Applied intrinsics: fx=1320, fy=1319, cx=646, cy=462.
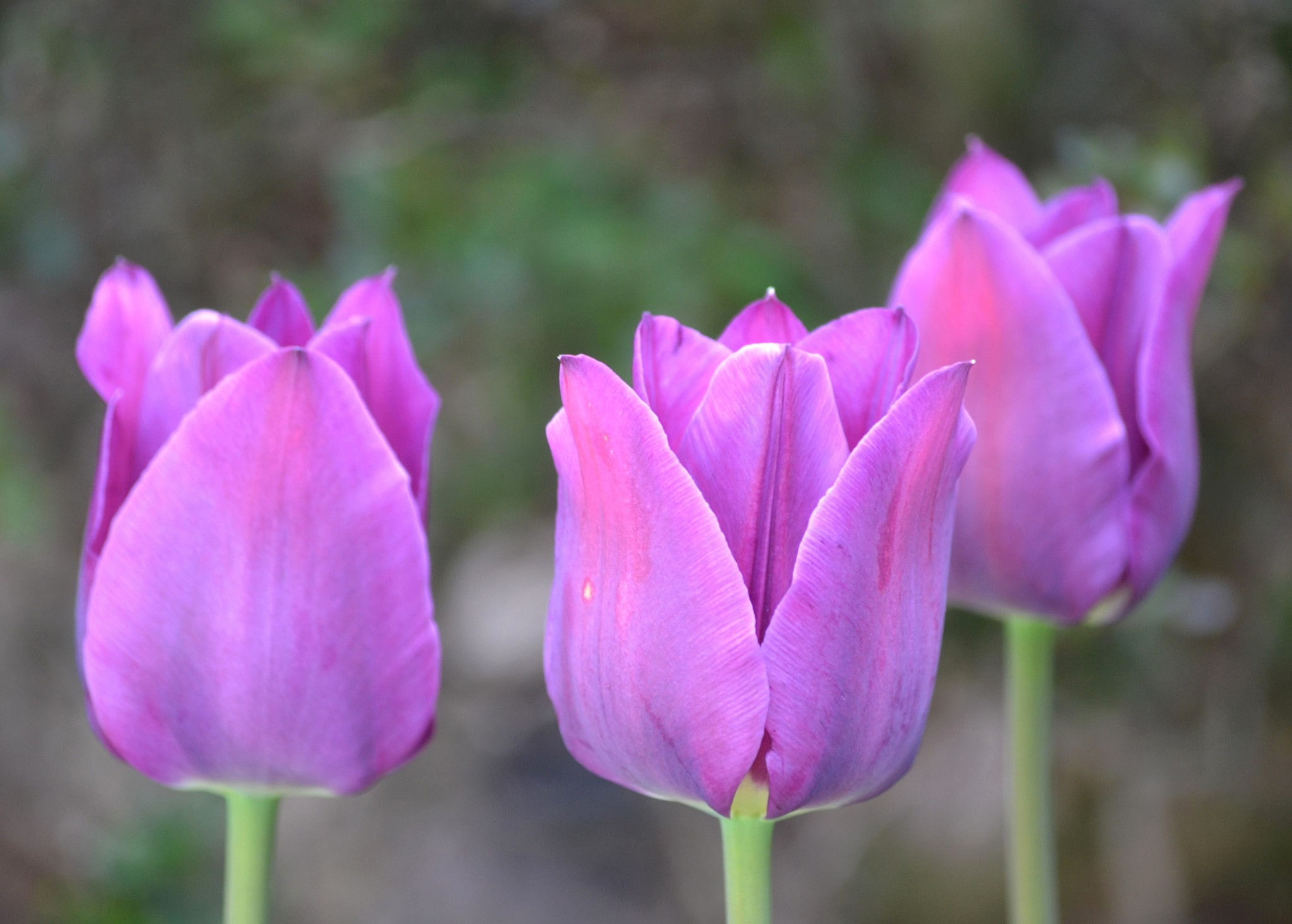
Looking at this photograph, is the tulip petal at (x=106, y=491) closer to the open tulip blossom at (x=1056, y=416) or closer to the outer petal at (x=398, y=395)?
the outer petal at (x=398, y=395)

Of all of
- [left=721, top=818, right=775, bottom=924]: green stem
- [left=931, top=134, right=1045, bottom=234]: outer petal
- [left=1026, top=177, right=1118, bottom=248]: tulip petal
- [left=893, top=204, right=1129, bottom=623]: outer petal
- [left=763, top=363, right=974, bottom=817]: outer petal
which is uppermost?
[left=931, top=134, right=1045, bottom=234]: outer petal

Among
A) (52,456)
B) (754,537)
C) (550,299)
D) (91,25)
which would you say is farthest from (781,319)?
(52,456)

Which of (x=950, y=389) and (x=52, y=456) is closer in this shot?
(x=950, y=389)

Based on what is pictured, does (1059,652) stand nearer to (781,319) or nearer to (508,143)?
(508,143)

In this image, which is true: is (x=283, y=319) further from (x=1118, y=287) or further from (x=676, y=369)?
(x=1118, y=287)

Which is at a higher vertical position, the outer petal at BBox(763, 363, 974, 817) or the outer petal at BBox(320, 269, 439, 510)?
the outer petal at BBox(320, 269, 439, 510)

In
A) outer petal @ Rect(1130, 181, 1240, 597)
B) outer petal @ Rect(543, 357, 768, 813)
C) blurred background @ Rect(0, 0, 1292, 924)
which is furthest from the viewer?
blurred background @ Rect(0, 0, 1292, 924)

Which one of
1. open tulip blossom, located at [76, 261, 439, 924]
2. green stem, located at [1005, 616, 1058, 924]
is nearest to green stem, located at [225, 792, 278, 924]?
open tulip blossom, located at [76, 261, 439, 924]

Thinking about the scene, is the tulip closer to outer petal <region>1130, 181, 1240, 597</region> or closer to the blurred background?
outer petal <region>1130, 181, 1240, 597</region>
